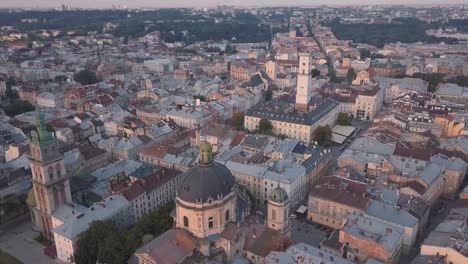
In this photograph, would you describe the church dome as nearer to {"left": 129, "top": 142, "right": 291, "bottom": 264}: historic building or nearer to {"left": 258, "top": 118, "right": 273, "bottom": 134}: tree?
{"left": 129, "top": 142, "right": 291, "bottom": 264}: historic building

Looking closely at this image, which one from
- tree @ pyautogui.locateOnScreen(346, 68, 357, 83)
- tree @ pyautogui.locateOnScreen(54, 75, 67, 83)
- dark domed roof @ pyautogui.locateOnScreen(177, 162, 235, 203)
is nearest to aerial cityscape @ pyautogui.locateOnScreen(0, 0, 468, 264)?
dark domed roof @ pyautogui.locateOnScreen(177, 162, 235, 203)

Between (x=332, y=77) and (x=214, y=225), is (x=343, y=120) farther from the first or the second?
(x=214, y=225)

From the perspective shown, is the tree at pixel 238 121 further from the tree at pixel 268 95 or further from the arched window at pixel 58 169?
the arched window at pixel 58 169

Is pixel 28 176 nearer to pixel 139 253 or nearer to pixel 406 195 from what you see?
pixel 139 253

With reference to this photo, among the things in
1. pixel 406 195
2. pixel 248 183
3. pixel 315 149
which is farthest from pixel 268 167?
pixel 406 195

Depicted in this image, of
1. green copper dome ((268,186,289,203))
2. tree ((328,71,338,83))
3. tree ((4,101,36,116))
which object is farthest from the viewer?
tree ((328,71,338,83))

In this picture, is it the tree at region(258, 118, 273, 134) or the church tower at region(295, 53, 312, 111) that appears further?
the church tower at region(295, 53, 312, 111)

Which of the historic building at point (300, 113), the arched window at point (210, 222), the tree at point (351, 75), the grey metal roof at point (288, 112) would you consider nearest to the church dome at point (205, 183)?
the arched window at point (210, 222)
